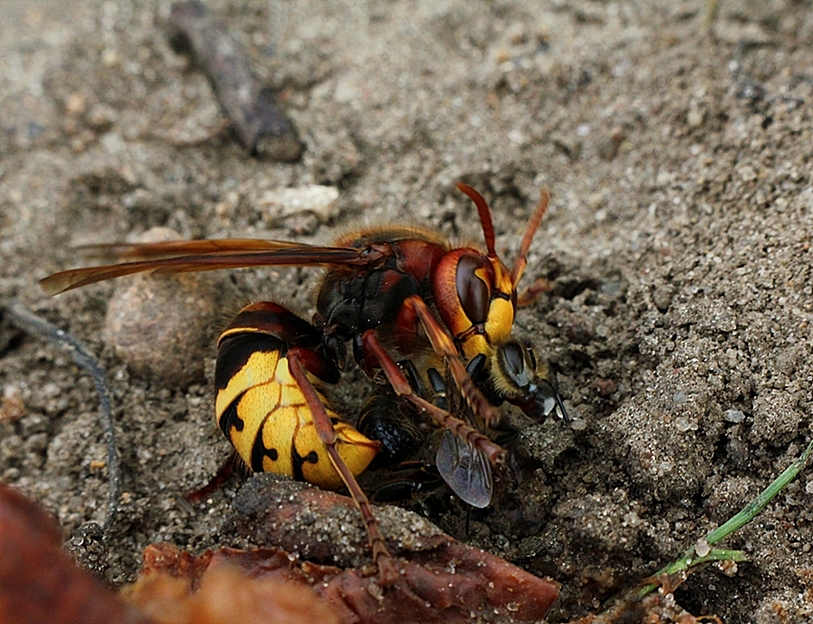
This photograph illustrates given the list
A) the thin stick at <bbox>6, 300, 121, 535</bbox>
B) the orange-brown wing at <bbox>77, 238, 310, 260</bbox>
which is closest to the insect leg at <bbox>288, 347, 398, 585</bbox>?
the orange-brown wing at <bbox>77, 238, 310, 260</bbox>

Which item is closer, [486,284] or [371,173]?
[486,284]

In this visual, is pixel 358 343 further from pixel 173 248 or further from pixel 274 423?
pixel 173 248

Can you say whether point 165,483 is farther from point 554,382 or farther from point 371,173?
point 371,173

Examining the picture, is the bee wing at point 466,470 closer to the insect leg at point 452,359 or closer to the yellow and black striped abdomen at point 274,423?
the insect leg at point 452,359

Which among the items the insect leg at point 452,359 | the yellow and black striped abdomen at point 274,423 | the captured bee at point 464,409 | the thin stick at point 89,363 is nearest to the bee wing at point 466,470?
the captured bee at point 464,409

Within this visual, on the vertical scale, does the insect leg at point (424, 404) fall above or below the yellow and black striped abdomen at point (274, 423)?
above

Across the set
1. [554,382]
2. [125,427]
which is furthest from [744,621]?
[125,427]

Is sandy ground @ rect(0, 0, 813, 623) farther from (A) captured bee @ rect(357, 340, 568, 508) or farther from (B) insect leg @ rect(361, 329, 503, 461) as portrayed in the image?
(B) insect leg @ rect(361, 329, 503, 461)
